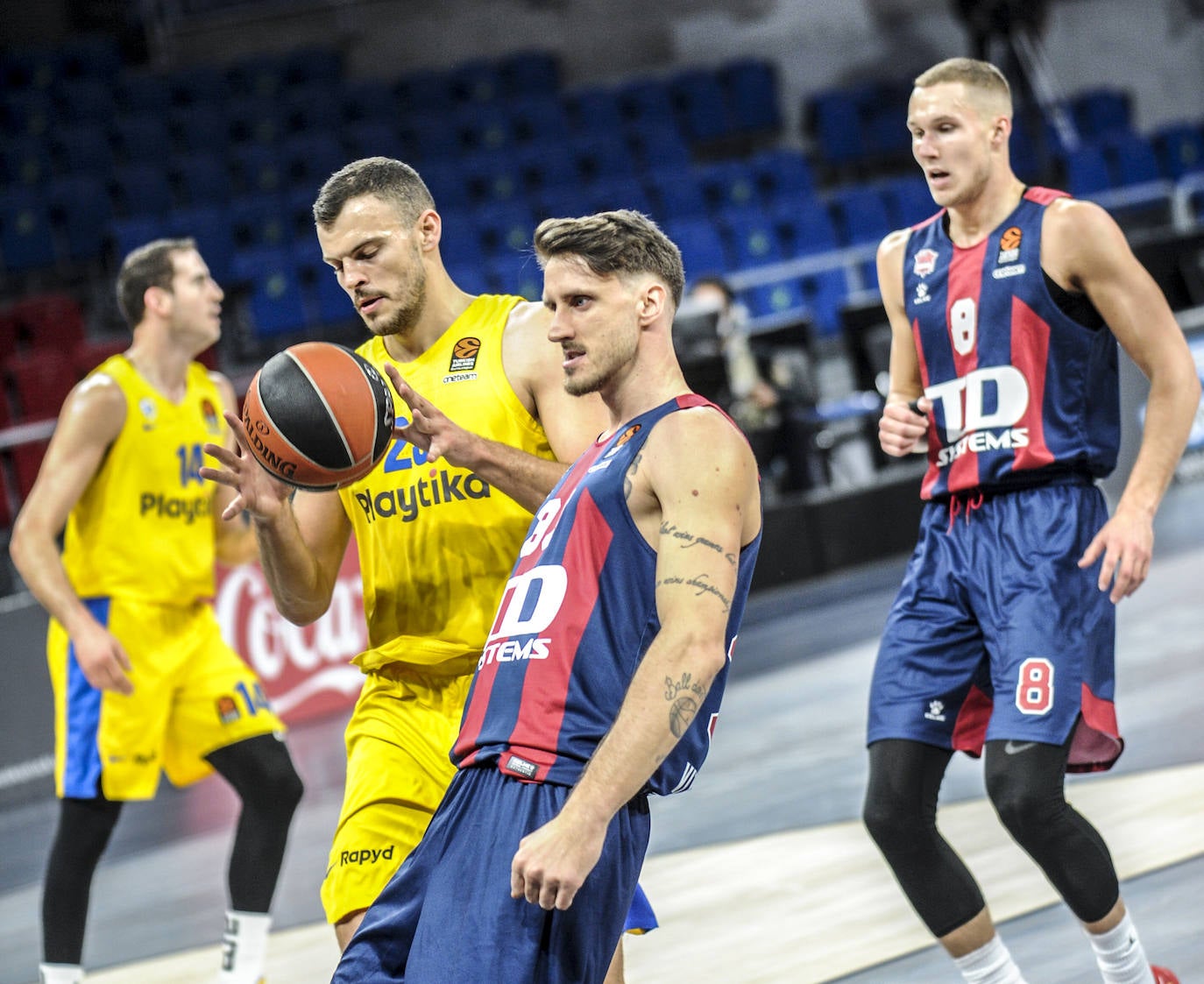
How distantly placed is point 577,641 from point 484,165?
1151 cm

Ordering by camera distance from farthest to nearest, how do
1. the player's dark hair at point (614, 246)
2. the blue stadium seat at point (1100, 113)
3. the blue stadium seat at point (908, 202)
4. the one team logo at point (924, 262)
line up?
the blue stadium seat at point (1100, 113) < the blue stadium seat at point (908, 202) < the one team logo at point (924, 262) < the player's dark hair at point (614, 246)

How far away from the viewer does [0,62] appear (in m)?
13.6

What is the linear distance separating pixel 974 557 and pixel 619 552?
1.20 m

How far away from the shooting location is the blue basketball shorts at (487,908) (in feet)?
7.57

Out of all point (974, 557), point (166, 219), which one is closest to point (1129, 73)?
point (166, 219)

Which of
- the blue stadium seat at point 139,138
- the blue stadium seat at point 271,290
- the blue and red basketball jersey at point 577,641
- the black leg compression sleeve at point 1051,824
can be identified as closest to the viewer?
A: the blue and red basketball jersey at point 577,641

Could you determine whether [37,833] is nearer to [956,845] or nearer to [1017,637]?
[956,845]

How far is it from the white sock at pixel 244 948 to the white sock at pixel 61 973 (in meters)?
0.41

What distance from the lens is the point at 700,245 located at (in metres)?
12.8

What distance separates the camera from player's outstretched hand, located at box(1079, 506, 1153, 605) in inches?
123

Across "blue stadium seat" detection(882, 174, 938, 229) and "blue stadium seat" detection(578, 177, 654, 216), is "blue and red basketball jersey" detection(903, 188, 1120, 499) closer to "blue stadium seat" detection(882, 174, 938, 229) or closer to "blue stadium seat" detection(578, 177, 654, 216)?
"blue stadium seat" detection(578, 177, 654, 216)

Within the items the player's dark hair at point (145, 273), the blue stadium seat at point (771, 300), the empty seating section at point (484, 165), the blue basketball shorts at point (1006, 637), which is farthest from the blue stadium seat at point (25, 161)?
the blue basketball shorts at point (1006, 637)

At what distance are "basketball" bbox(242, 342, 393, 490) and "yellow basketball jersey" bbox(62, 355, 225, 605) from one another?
1.68 metres

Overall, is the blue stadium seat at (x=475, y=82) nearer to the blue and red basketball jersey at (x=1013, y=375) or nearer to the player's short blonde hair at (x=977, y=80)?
the player's short blonde hair at (x=977, y=80)
